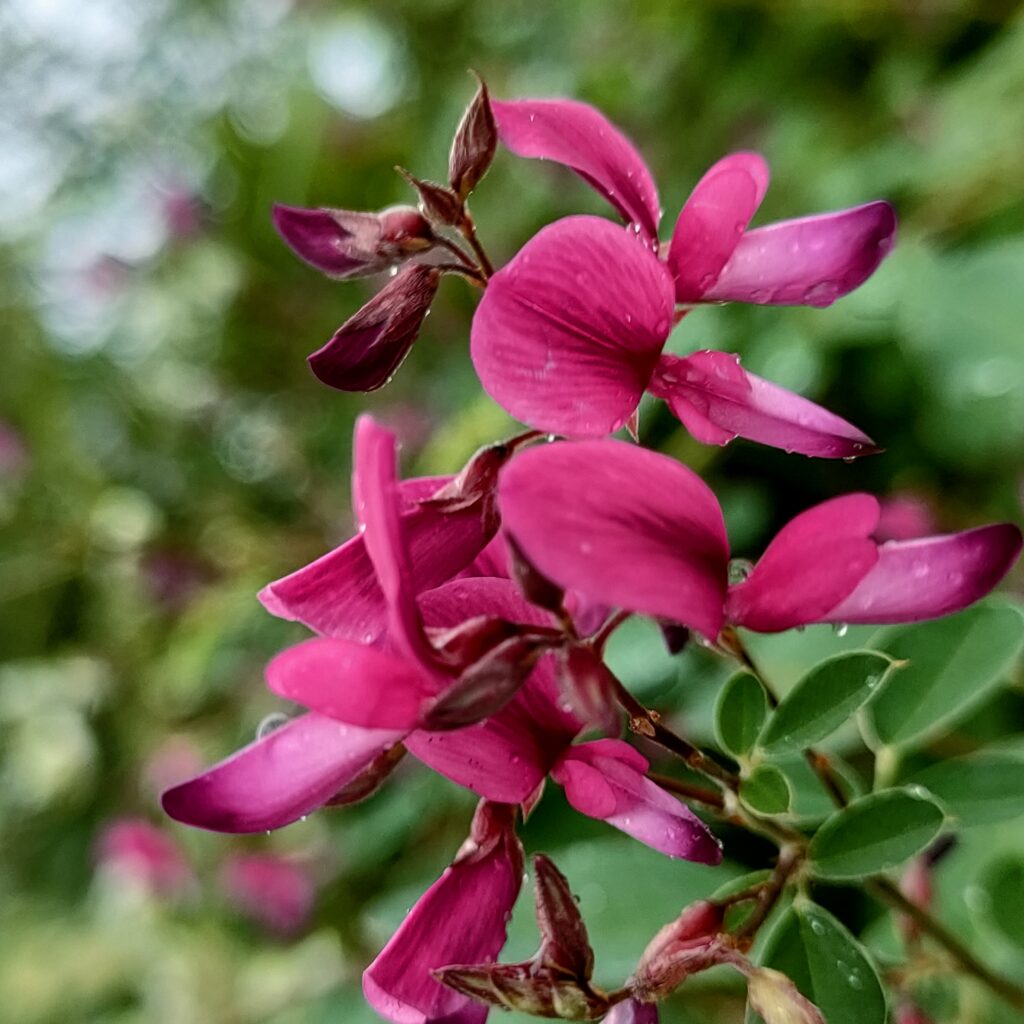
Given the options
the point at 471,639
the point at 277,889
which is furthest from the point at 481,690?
the point at 277,889

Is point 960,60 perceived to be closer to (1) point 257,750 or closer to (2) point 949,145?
(2) point 949,145

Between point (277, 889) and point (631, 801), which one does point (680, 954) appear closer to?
point (631, 801)

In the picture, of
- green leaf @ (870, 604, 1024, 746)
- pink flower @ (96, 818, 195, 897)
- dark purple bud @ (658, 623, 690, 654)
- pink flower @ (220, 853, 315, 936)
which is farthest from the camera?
pink flower @ (96, 818, 195, 897)

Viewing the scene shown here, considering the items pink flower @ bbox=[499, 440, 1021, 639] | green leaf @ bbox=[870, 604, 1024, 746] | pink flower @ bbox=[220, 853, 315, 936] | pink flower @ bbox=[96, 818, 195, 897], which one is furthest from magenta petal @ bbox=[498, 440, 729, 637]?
pink flower @ bbox=[96, 818, 195, 897]

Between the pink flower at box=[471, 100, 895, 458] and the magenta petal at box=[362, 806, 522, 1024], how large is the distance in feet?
0.56

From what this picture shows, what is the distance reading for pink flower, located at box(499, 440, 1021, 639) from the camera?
0.31 m

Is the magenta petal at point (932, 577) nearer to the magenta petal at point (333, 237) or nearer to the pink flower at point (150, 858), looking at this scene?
the magenta petal at point (333, 237)

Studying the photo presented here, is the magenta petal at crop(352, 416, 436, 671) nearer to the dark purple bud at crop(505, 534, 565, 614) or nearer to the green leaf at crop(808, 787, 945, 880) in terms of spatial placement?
the dark purple bud at crop(505, 534, 565, 614)

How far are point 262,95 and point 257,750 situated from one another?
2.62 metres

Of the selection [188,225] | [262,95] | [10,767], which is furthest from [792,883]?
[262,95]

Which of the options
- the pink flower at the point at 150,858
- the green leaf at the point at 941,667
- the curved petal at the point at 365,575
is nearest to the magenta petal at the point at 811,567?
the curved petal at the point at 365,575

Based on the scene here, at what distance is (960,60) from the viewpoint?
5.37ft

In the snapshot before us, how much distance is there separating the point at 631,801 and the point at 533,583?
0.37ft

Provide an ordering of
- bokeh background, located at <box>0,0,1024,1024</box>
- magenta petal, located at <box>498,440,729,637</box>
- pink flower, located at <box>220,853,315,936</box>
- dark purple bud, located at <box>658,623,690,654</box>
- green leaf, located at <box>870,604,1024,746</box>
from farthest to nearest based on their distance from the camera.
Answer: pink flower, located at <box>220,853,315,936</box>
bokeh background, located at <box>0,0,1024,1024</box>
green leaf, located at <box>870,604,1024,746</box>
dark purple bud, located at <box>658,623,690,654</box>
magenta petal, located at <box>498,440,729,637</box>
